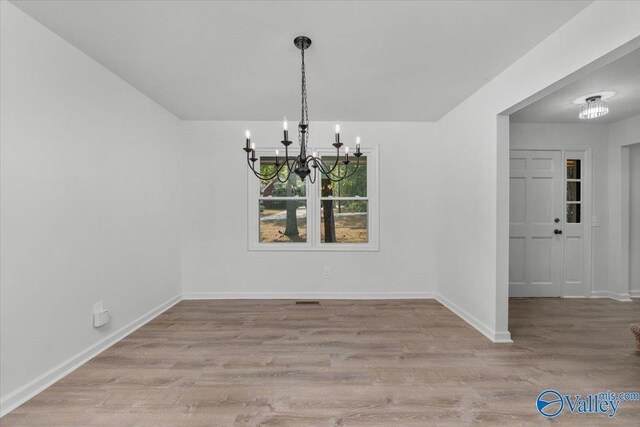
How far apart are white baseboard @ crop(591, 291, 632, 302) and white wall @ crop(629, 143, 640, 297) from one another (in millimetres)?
208

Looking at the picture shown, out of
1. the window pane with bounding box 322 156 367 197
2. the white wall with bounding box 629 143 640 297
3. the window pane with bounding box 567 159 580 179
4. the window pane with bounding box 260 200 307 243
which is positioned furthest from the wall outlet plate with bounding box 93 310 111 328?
the white wall with bounding box 629 143 640 297

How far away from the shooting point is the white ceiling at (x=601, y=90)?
2.48 meters

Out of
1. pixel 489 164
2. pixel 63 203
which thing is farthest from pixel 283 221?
pixel 489 164

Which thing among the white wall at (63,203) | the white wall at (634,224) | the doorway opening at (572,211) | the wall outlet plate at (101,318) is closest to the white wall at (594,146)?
the doorway opening at (572,211)

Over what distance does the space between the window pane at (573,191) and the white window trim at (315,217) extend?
109 inches

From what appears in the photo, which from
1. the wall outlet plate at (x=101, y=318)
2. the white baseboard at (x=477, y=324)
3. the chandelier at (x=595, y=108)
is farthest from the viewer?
→ the chandelier at (x=595, y=108)

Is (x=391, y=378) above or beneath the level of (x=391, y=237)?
beneath

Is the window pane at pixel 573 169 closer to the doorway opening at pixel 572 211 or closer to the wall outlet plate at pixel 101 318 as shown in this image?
the doorway opening at pixel 572 211

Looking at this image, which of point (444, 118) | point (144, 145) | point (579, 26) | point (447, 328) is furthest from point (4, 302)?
point (444, 118)

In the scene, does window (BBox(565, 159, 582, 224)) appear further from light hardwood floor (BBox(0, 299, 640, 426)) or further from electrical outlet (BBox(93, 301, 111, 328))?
electrical outlet (BBox(93, 301, 111, 328))

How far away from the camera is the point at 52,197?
2086 mm

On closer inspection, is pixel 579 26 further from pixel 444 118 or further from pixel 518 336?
pixel 518 336

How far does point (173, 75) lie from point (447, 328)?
3.66 metres

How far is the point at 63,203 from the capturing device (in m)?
2.18
